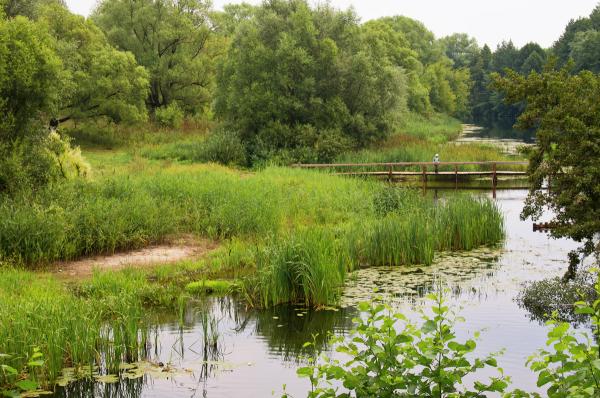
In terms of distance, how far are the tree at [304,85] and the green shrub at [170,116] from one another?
18.7 feet

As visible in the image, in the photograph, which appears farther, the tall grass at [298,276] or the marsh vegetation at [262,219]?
the tall grass at [298,276]

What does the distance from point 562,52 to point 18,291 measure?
92840 millimetres

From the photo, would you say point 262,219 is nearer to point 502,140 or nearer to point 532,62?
point 502,140

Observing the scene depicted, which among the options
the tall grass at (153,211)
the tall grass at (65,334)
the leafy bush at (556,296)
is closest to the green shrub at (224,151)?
the tall grass at (153,211)

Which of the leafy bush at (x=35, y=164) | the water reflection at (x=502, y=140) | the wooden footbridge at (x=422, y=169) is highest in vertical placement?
the water reflection at (x=502, y=140)

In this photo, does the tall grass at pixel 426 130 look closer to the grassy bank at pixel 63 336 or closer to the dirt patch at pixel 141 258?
the dirt patch at pixel 141 258

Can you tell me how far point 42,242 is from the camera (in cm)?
1645

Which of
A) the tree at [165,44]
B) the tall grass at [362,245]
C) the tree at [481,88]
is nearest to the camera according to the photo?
the tall grass at [362,245]

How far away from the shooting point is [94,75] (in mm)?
40062

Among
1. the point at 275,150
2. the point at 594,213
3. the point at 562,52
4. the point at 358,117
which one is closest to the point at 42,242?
the point at 594,213

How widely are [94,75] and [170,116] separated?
20.7ft

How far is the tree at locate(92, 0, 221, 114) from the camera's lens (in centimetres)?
4759

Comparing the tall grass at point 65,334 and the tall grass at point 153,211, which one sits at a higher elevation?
the tall grass at point 153,211

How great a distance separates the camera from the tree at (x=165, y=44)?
4759cm
